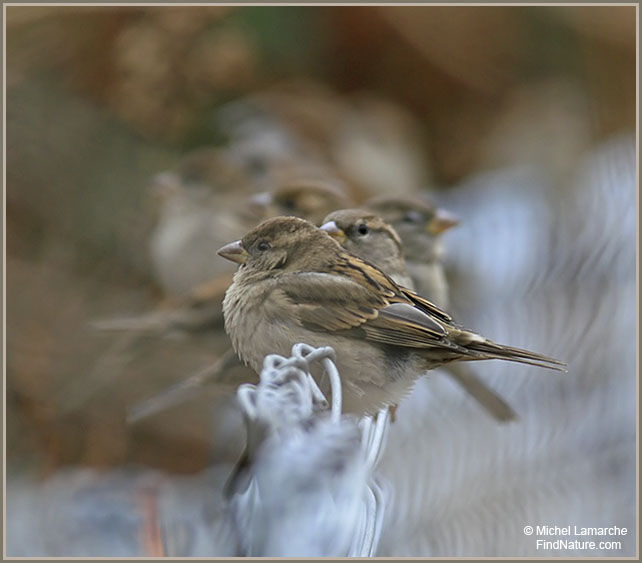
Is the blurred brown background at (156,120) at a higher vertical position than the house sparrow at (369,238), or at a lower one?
→ lower

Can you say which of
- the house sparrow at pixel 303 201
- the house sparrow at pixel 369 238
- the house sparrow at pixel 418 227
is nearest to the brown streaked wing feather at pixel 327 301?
the house sparrow at pixel 369 238

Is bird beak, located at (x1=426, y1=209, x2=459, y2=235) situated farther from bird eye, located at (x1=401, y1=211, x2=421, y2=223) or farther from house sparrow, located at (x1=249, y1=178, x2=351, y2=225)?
house sparrow, located at (x1=249, y1=178, x2=351, y2=225)

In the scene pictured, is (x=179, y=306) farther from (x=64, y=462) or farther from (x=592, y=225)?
(x=592, y=225)

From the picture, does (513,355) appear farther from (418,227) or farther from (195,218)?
(195,218)

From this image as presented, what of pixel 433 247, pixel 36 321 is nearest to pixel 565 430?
pixel 433 247

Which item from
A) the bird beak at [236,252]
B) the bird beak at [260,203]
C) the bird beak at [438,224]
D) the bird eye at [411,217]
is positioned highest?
the bird beak at [236,252]

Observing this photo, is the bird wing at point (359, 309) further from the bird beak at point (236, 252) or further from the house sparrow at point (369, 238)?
the house sparrow at point (369, 238)
